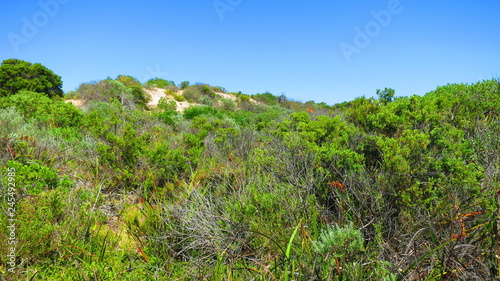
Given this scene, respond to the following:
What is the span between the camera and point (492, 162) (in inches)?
129

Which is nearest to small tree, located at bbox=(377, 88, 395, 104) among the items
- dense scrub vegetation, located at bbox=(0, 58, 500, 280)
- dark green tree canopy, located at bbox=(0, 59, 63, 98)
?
dense scrub vegetation, located at bbox=(0, 58, 500, 280)

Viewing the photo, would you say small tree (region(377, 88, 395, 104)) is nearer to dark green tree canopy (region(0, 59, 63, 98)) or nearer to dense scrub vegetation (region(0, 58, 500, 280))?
dense scrub vegetation (region(0, 58, 500, 280))

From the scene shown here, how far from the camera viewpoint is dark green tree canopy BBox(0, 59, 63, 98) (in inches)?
585

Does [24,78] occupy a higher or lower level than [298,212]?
higher

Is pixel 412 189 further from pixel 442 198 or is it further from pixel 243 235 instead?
pixel 243 235

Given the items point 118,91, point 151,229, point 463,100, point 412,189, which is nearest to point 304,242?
point 412,189

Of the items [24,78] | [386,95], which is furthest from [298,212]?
[24,78]

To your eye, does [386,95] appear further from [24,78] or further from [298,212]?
[24,78]

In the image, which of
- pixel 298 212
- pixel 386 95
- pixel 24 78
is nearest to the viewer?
pixel 298 212

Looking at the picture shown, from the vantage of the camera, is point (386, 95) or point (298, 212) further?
point (386, 95)

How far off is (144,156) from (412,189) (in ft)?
14.8

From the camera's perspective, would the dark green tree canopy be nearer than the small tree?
No

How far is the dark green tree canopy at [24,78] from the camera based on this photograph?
48.8 ft

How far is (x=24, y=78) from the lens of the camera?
1559 cm
